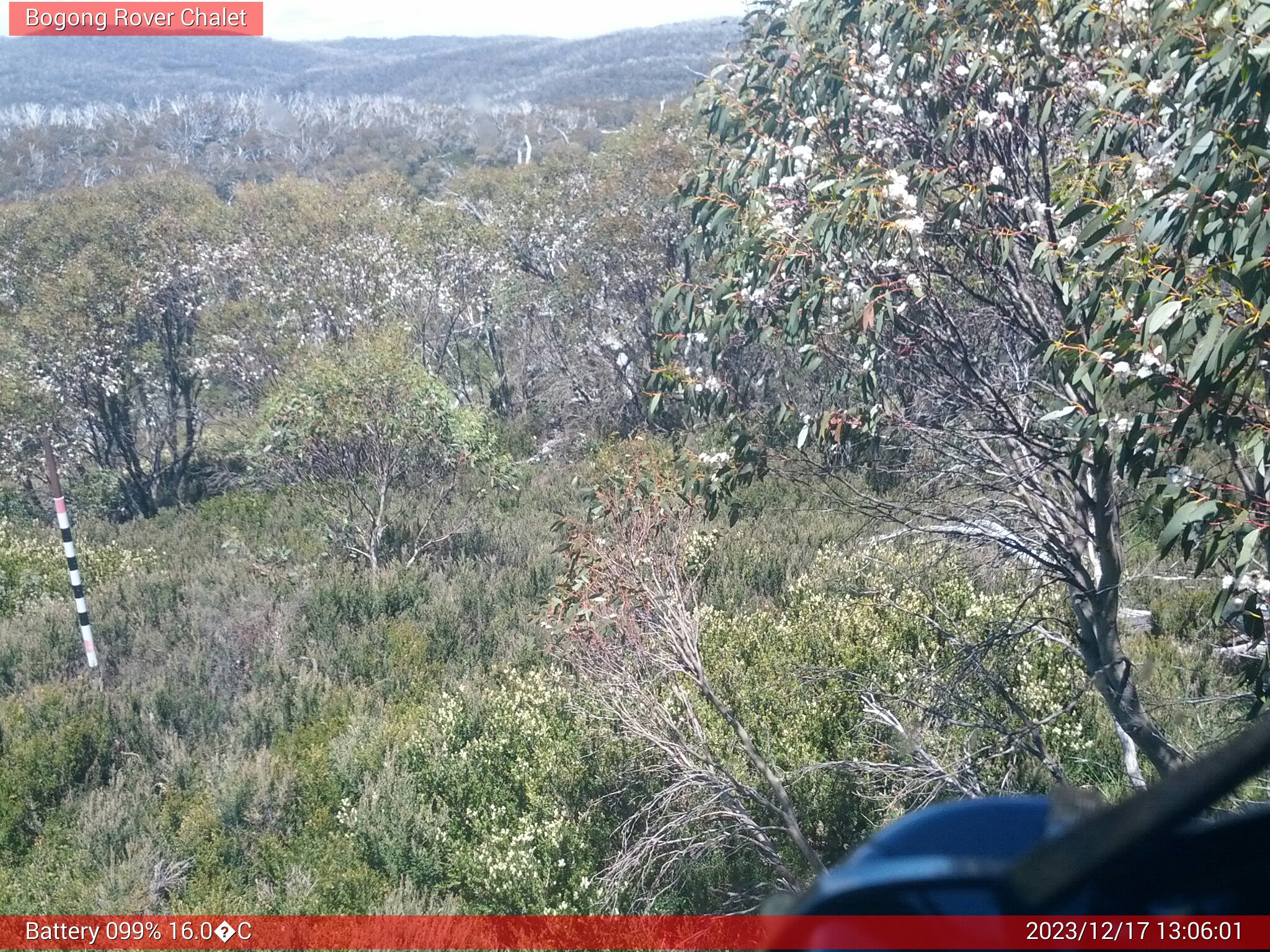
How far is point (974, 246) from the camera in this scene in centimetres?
400

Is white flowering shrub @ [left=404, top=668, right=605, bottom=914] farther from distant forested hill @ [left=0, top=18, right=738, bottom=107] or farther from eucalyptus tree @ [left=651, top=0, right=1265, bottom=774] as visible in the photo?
distant forested hill @ [left=0, top=18, right=738, bottom=107]

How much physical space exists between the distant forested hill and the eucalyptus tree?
57582 millimetres

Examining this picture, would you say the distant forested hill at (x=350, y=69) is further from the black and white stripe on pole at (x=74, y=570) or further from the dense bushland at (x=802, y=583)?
the dense bushland at (x=802, y=583)

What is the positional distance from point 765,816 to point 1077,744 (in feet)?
6.08

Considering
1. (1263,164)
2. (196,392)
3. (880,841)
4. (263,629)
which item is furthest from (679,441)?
(196,392)

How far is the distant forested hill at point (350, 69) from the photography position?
6894 cm

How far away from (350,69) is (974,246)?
94681 millimetres

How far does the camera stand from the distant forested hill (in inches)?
2714

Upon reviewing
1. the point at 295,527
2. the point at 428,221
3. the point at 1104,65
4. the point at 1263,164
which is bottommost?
Result: the point at 295,527

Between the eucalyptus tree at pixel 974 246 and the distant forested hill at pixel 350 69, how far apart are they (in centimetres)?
5758

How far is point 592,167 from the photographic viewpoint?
915 inches

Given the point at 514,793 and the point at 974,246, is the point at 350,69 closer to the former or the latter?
the point at 514,793

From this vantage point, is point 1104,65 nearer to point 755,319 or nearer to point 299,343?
point 755,319

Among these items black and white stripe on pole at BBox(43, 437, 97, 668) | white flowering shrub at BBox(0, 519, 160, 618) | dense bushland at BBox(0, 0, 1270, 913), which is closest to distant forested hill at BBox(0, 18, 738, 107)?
white flowering shrub at BBox(0, 519, 160, 618)
